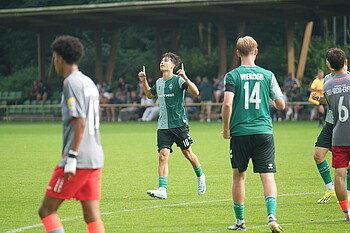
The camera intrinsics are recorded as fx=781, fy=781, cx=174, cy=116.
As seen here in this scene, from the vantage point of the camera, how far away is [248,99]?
8094mm

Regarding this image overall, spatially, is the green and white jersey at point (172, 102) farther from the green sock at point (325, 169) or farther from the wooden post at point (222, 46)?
the wooden post at point (222, 46)

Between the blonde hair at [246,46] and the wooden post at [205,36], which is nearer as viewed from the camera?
the blonde hair at [246,46]

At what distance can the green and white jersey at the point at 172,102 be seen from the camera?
11367 millimetres

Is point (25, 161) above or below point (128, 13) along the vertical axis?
below

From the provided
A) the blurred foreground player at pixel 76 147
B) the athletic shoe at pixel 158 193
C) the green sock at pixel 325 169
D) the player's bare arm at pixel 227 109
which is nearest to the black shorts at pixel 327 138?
the green sock at pixel 325 169

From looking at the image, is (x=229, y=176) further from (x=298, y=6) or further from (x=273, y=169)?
(x=298, y=6)

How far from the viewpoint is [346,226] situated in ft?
28.1

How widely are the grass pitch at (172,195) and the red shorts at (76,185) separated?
2.10m

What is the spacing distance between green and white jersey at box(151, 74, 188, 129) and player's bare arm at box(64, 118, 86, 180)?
5074 mm

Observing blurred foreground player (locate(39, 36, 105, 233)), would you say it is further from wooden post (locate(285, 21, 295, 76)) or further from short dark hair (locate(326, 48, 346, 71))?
wooden post (locate(285, 21, 295, 76))

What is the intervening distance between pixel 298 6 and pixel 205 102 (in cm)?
610

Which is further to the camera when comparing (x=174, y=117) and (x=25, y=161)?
(x=25, y=161)

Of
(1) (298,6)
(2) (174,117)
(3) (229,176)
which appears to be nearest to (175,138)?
(2) (174,117)

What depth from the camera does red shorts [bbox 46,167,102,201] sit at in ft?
20.8
